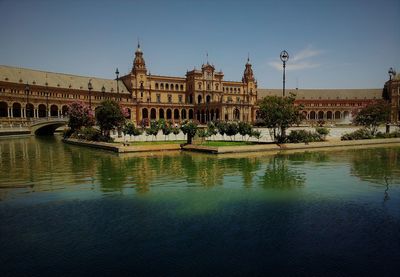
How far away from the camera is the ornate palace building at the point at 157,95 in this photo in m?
72.8

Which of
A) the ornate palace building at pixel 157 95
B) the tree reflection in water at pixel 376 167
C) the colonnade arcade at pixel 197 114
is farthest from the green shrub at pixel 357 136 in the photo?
the colonnade arcade at pixel 197 114

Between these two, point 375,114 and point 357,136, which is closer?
point 357,136

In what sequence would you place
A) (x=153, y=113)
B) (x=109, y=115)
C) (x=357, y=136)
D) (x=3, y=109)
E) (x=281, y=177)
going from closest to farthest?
(x=281, y=177) → (x=109, y=115) → (x=357, y=136) → (x=3, y=109) → (x=153, y=113)

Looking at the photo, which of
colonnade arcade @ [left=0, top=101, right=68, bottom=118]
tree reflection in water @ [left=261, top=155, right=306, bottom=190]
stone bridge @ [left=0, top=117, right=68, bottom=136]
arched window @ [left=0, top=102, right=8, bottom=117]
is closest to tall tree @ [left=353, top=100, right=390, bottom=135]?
tree reflection in water @ [left=261, top=155, right=306, bottom=190]

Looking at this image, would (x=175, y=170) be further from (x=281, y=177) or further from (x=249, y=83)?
(x=249, y=83)

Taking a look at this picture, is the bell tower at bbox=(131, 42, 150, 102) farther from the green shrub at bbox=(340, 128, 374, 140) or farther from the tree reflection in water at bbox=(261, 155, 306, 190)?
the tree reflection in water at bbox=(261, 155, 306, 190)

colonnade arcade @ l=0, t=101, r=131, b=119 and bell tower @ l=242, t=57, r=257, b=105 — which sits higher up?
bell tower @ l=242, t=57, r=257, b=105

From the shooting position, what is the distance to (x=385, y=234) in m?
10.3

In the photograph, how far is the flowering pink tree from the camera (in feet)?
143

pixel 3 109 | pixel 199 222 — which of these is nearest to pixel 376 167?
pixel 199 222

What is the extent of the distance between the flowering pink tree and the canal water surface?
2341 centimetres

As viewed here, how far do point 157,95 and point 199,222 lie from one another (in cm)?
8851

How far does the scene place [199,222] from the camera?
11281 mm

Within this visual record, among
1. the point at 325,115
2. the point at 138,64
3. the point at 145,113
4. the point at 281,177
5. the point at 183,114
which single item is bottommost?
the point at 281,177
